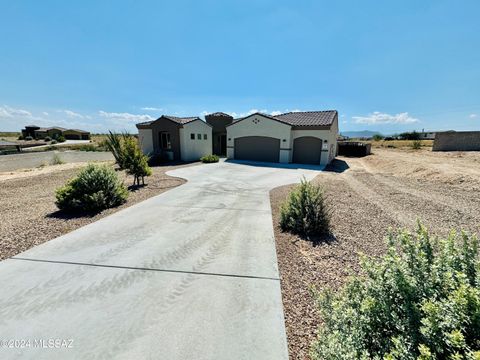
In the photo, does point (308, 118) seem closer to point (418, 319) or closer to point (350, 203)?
point (350, 203)

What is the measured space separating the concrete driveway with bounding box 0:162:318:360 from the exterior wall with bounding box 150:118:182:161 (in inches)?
575

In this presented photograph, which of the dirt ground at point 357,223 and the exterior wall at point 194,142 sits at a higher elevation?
the exterior wall at point 194,142

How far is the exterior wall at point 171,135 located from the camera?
19.6 meters

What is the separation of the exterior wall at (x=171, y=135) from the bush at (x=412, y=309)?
19206mm

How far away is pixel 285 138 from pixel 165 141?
443 inches

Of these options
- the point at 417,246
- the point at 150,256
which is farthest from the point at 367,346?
the point at 150,256

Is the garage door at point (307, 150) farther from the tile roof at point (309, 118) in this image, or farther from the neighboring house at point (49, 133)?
the neighboring house at point (49, 133)

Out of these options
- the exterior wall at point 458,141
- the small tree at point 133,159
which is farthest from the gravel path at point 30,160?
the exterior wall at point 458,141

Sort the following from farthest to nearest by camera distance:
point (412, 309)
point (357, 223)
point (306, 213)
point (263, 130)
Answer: point (263, 130), point (357, 223), point (306, 213), point (412, 309)

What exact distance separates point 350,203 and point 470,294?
7535 mm

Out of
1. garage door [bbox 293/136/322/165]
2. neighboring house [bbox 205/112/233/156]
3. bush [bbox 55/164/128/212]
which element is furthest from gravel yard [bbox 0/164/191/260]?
neighboring house [bbox 205/112/233/156]

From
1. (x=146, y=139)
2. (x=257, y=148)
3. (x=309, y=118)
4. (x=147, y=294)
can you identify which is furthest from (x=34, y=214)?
(x=309, y=118)

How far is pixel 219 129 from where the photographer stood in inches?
1072

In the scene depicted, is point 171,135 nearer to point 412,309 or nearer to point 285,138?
point 285,138
